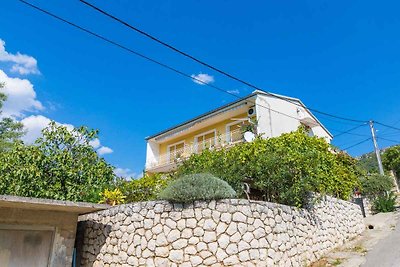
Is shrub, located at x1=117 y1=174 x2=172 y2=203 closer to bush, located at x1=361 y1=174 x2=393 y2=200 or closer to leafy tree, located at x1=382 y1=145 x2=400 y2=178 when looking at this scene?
bush, located at x1=361 y1=174 x2=393 y2=200

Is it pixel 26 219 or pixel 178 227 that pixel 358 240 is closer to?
pixel 178 227

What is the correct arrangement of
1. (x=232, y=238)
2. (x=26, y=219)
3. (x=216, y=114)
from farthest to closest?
(x=216, y=114), (x=26, y=219), (x=232, y=238)

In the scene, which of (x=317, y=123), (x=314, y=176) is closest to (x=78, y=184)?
(x=314, y=176)

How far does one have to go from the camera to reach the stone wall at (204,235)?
7363 mm

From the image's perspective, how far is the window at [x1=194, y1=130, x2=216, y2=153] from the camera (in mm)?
24106

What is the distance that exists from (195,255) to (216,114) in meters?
16.2

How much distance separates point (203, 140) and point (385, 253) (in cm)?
1711

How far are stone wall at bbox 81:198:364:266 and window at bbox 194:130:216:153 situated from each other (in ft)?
48.4

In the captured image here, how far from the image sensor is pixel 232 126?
23078mm

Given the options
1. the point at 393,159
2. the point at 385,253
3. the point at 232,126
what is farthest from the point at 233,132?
the point at 393,159

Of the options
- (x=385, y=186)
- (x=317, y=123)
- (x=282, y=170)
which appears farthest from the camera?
(x=317, y=123)

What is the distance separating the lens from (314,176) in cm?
927

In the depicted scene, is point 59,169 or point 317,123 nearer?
point 59,169

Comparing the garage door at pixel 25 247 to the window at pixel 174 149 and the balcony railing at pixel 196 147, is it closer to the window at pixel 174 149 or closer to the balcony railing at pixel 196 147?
the balcony railing at pixel 196 147
